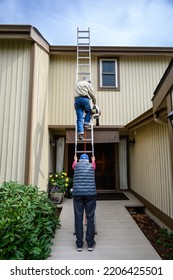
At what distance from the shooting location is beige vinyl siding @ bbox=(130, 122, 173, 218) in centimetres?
411

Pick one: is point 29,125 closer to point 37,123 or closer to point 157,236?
point 37,123

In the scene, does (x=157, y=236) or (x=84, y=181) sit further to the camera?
(x=157, y=236)

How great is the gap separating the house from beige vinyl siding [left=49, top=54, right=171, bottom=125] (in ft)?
0.12

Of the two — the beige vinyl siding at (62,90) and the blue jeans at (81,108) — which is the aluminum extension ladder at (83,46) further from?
the blue jeans at (81,108)

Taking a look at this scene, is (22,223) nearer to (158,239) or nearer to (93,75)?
(158,239)

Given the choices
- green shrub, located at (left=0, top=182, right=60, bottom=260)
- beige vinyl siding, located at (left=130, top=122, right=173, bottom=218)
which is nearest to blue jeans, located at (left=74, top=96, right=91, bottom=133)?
green shrub, located at (left=0, top=182, right=60, bottom=260)

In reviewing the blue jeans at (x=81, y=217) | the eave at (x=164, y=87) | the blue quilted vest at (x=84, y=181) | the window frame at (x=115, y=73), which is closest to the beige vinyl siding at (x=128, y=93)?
the window frame at (x=115, y=73)

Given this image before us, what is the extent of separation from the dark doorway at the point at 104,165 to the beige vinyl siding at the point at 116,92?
1527mm

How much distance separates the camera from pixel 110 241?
330 centimetres

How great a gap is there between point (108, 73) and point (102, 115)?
5.52 ft

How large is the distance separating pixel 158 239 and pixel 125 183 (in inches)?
152

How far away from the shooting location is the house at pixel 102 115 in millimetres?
4109

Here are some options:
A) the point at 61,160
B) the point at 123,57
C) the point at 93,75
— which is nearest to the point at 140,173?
the point at 61,160

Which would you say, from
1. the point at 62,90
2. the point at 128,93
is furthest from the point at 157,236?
the point at 62,90
